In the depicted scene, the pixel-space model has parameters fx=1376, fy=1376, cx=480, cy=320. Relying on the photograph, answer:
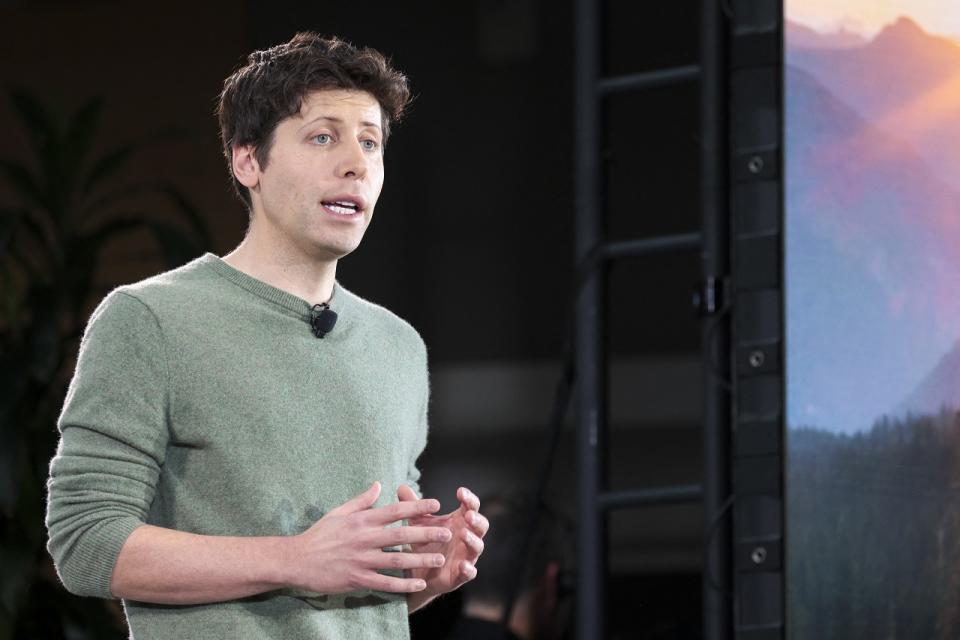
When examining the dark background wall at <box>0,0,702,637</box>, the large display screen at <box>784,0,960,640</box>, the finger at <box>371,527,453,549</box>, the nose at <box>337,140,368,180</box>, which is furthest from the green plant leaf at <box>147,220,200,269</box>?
the finger at <box>371,527,453,549</box>

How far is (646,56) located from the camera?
3066 mm

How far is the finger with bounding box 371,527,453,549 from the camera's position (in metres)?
1.14

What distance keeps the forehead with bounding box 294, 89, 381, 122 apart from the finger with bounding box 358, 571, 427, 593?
0.45 metres

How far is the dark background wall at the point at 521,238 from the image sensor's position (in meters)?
3.03

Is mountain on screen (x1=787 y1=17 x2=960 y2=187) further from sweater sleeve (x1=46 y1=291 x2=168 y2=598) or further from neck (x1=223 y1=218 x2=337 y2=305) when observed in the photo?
sweater sleeve (x1=46 y1=291 x2=168 y2=598)

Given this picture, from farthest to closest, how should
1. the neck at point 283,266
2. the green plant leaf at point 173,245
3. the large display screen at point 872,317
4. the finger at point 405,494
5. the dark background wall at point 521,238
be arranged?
the dark background wall at point 521,238 < the green plant leaf at point 173,245 < the large display screen at point 872,317 < the neck at point 283,266 < the finger at point 405,494

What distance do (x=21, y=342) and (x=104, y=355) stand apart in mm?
1798

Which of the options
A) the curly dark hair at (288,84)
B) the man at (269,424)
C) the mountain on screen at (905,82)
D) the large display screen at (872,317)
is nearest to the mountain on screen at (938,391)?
the large display screen at (872,317)

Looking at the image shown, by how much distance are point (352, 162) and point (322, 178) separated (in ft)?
0.11

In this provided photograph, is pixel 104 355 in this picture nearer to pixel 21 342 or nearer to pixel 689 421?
pixel 21 342

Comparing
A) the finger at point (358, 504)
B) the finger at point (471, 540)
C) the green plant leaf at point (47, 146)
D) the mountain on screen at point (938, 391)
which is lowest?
the finger at point (471, 540)

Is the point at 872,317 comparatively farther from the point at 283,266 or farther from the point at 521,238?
the point at 521,238

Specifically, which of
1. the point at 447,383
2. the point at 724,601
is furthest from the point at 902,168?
the point at 447,383

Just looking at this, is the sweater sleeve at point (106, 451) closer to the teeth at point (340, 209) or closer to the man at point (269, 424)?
the man at point (269, 424)
